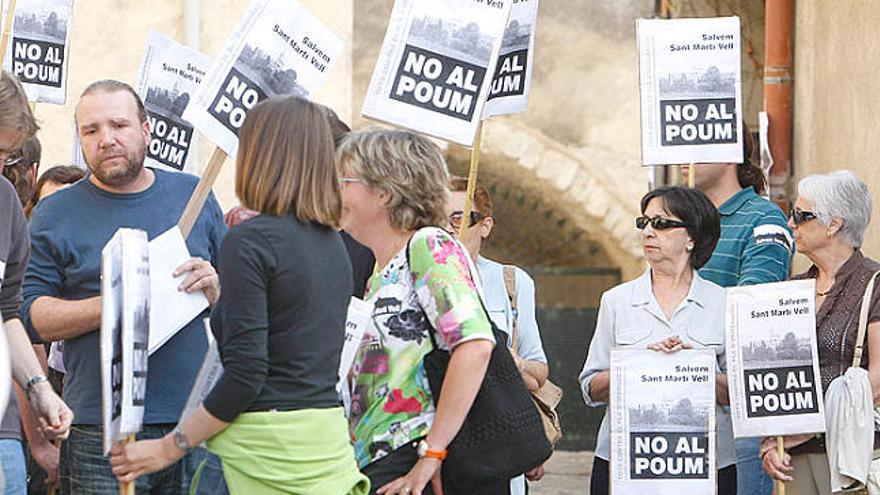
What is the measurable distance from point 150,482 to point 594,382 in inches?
68.4

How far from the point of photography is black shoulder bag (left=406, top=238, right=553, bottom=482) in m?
4.46

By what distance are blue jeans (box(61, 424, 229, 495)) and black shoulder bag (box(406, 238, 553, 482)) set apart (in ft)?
2.75

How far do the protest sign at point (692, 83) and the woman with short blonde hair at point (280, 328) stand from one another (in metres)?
2.49

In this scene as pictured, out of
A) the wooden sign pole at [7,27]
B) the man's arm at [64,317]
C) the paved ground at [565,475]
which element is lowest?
the paved ground at [565,475]

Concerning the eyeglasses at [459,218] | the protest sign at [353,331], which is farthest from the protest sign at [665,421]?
the protest sign at [353,331]

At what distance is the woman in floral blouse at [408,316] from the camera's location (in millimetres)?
4387

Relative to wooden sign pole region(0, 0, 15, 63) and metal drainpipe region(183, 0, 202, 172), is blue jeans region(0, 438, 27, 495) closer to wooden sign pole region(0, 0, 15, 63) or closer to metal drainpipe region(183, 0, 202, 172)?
wooden sign pole region(0, 0, 15, 63)

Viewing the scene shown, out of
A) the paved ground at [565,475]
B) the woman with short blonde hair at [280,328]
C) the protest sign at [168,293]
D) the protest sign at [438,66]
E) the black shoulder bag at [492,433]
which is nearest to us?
the woman with short blonde hair at [280,328]

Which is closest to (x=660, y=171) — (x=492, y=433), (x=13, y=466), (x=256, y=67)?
(x=256, y=67)

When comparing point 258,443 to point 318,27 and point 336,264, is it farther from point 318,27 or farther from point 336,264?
point 318,27

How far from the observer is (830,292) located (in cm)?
588

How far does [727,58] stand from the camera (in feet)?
21.2

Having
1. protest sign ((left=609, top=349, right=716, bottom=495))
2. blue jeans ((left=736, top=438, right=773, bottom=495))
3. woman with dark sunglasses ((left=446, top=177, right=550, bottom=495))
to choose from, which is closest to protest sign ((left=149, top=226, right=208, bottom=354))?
woman with dark sunglasses ((left=446, top=177, right=550, bottom=495))

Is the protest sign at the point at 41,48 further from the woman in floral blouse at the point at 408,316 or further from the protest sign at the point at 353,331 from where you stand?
the protest sign at the point at 353,331
